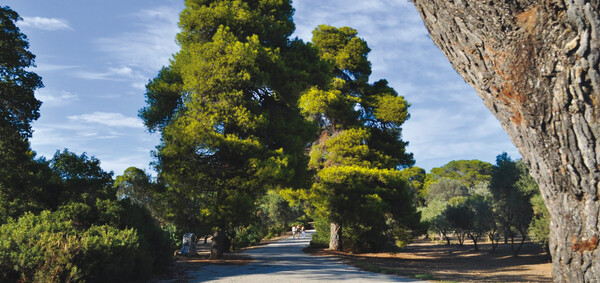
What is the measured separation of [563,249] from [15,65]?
14.5 m

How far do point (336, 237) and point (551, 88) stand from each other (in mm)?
17887

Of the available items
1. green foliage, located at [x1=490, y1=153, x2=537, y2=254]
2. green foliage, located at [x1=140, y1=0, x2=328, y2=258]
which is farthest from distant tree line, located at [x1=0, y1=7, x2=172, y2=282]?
green foliage, located at [x1=490, y1=153, x2=537, y2=254]

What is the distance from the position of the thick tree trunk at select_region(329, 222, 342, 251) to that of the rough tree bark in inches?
669

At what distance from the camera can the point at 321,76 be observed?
16203 mm

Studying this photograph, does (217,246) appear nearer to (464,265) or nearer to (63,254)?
(63,254)

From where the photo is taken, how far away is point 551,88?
277 centimetres

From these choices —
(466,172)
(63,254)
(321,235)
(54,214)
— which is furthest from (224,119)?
(466,172)

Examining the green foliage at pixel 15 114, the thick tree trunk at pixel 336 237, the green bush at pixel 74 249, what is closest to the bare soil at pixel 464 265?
the thick tree trunk at pixel 336 237

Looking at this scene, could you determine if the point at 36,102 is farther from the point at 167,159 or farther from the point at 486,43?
the point at 486,43

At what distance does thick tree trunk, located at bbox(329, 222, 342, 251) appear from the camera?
19703 mm

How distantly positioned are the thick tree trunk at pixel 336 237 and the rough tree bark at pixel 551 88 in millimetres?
16994

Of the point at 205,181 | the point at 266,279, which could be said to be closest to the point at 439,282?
the point at 266,279

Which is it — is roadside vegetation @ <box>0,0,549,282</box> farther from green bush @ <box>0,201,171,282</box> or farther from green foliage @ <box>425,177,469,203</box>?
green foliage @ <box>425,177,469,203</box>

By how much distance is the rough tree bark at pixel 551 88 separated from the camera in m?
2.69
